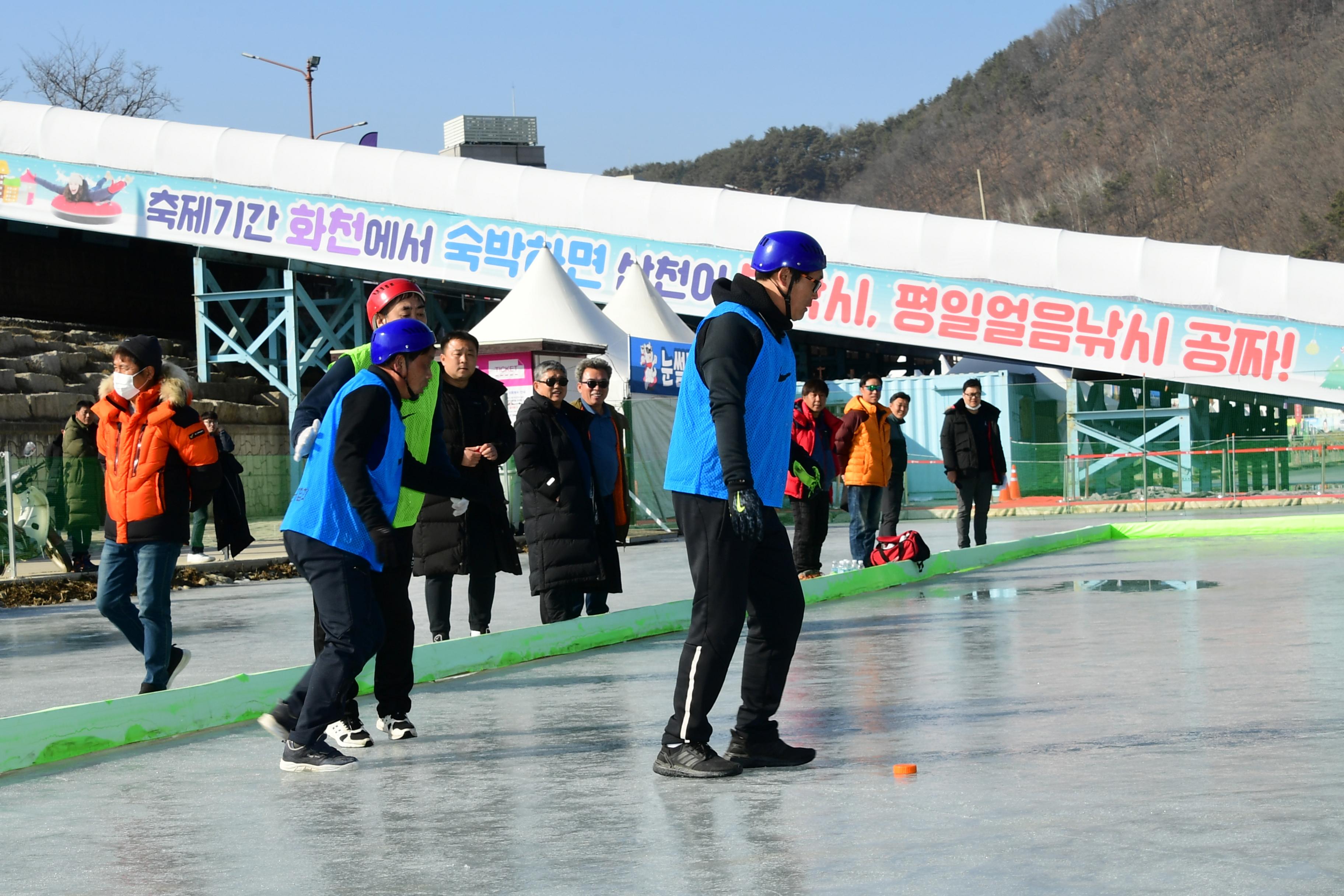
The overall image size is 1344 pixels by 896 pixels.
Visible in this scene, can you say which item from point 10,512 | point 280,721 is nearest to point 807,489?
point 280,721

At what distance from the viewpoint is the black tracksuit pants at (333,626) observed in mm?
5277

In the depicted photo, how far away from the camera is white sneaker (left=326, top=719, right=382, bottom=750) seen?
18.6 feet

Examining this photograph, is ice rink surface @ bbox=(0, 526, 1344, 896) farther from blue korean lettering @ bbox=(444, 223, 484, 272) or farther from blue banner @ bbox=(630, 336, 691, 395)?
blue korean lettering @ bbox=(444, 223, 484, 272)

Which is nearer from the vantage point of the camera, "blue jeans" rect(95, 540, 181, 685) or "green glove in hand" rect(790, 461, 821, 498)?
"green glove in hand" rect(790, 461, 821, 498)

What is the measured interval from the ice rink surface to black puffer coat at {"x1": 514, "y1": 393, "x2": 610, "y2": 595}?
22.2 inches

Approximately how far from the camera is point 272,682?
21.8 feet

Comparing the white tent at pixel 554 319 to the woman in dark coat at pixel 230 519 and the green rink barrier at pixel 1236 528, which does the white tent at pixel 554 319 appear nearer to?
the green rink barrier at pixel 1236 528

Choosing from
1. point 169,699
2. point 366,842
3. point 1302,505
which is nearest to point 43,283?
point 1302,505

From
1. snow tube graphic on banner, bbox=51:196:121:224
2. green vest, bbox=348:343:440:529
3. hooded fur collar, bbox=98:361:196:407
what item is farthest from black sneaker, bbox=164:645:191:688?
snow tube graphic on banner, bbox=51:196:121:224

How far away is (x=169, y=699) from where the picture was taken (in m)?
6.13

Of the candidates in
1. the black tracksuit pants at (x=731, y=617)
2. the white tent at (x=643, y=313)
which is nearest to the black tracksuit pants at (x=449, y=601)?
the black tracksuit pants at (x=731, y=617)

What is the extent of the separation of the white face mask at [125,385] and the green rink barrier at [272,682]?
4.50 feet

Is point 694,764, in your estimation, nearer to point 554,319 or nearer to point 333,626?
point 333,626

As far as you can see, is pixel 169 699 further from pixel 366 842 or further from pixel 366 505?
pixel 366 842
